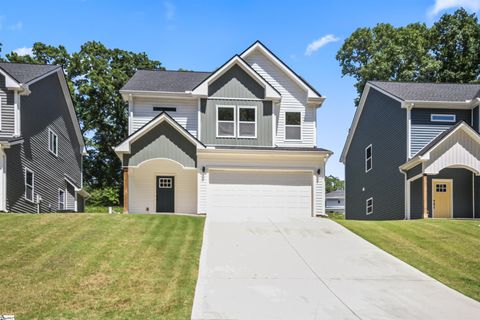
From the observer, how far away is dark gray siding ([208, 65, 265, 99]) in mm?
26250

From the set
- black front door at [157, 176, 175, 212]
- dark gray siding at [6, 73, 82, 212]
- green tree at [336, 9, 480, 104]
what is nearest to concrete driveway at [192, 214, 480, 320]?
black front door at [157, 176, 175, 212]

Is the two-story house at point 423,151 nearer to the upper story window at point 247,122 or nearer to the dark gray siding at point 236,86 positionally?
the dark gray siding at point 236,86

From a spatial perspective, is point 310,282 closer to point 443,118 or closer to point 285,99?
point 285,99

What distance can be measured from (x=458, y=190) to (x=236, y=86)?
36.2 feet

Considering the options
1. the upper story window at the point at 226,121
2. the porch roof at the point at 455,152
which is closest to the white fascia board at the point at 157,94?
the upper story window at the point at 226,121

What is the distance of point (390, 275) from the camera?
1447cm

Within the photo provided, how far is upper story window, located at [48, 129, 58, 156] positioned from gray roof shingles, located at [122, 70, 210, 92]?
13.0 feet

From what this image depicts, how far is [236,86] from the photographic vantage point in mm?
26328

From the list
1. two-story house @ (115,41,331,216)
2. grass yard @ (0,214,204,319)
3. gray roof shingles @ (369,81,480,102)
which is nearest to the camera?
grass yard @ (0,214,204,319)

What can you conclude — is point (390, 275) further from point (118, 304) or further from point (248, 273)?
point (118, 304)

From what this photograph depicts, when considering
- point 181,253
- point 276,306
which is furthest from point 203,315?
point 181,253

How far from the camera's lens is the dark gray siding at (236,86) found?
26.2 meters

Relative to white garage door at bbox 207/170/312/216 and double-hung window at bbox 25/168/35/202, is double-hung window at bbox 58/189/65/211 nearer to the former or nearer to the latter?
double-hung window at bbox 25/168/35/202

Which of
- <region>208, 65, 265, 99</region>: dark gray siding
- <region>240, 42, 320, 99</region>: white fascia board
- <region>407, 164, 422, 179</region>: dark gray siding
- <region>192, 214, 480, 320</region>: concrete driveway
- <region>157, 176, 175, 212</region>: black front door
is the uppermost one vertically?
<region>240, 42, 320, 99</region>: white fascia board
